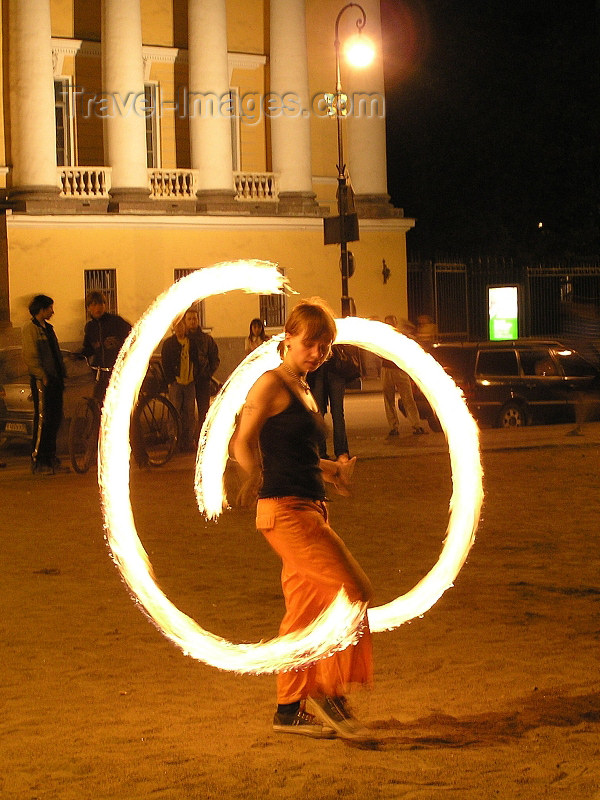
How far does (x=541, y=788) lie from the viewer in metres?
5.19

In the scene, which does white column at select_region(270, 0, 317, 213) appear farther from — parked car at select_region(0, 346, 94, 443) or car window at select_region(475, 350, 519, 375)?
parked car at select_region(0, 346, 94, 443)

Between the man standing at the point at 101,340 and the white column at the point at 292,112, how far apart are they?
2389 centimetres

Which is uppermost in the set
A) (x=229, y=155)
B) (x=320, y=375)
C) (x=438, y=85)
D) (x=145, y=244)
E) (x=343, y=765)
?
(x=438, y=85)

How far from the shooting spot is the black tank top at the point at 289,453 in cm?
603

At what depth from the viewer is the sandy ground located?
5.39 meters

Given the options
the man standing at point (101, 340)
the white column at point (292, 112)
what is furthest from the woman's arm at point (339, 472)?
the white column at point (292, 112)

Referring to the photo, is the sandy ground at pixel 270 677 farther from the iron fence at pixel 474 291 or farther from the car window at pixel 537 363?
the iron fence at pixel 474 291

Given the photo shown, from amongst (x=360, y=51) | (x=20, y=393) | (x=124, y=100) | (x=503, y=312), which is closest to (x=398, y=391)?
(x=20, y=393)

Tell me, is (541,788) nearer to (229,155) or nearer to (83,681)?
(83,681)

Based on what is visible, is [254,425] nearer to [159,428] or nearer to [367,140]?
[159,428]

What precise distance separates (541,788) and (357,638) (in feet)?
3.70

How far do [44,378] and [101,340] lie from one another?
0.80m

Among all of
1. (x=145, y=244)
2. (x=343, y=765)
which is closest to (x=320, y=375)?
(x=343, y=765)

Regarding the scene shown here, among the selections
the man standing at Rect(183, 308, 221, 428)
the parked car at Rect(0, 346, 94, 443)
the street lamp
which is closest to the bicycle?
the man standing at Rect(183, 308, 221, 428)
